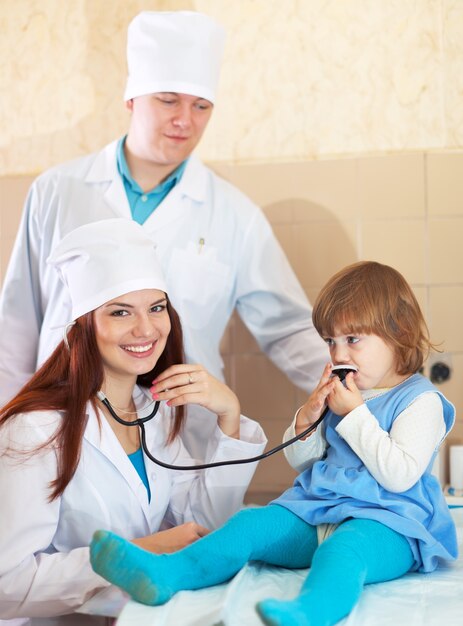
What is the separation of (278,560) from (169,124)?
4.00 ft

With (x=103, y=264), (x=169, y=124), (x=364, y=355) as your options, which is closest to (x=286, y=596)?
(x=364, y=355)

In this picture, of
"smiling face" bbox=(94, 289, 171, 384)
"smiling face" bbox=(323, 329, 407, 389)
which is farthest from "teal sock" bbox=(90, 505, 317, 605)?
"smiling face" bbox=(94, 289, 171, 384)

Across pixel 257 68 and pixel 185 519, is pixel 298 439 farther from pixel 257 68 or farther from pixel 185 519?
pixel 257 68

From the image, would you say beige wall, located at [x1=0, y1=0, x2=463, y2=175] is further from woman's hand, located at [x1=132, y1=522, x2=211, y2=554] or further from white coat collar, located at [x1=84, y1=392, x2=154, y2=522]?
woman's hand, located at [x1=132, y1=522, x2=211, y2=554]

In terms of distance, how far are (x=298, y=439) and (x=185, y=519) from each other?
394 mm

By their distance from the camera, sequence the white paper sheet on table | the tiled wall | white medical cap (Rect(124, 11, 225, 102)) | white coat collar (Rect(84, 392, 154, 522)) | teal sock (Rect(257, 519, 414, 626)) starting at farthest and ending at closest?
the tiled wall, white medical cap (Rect(124, 11, 225, 102)), white coat collar (Rect(84, 392, 154, 522)), the white paper sheet on table, teal sock (Rect(257, 519, 414, 626))

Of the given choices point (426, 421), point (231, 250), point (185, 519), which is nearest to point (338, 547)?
point (426, 421)

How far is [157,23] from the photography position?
7.64 ft

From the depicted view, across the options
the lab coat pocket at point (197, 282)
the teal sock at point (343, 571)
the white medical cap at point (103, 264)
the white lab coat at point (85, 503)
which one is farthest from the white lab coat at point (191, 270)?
the teal sock at point (343, 571)

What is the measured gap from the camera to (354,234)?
2.68 m

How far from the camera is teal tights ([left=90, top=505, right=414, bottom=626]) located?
128 cm

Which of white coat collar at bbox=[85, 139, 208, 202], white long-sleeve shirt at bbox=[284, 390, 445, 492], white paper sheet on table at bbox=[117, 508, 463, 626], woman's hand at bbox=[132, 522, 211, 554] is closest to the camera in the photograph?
white paper sheet on table at bbox=[117, 508, 463, 626]

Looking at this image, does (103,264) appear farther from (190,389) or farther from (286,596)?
(286,596)

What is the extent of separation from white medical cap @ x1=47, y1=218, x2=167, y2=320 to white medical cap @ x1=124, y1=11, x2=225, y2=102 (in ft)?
2.01
